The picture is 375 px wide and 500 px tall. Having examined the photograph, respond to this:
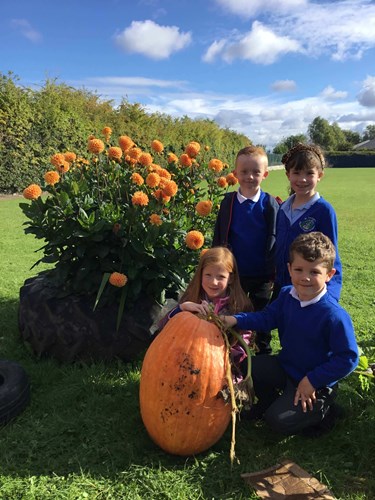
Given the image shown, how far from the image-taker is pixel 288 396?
2549mm

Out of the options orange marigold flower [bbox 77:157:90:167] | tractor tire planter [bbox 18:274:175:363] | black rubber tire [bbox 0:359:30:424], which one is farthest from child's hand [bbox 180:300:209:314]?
orange marigold flower [bbox 77:157:90:167]

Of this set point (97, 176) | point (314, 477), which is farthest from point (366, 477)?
point (97, 176)

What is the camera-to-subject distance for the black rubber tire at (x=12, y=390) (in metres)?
2.67

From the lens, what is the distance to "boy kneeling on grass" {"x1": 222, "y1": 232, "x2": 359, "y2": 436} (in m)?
2.35

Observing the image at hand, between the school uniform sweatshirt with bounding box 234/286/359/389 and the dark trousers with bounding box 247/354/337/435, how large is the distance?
69mm

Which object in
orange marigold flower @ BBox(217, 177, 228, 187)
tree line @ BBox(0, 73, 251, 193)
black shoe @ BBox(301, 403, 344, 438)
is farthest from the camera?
tree line @ BBox(0, 73, 251, 193)

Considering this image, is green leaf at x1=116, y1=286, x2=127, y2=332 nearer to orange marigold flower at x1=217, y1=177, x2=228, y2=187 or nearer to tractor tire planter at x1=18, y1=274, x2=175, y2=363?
tractor tire planter at x1=18, y1=274, x2=175, y2=363

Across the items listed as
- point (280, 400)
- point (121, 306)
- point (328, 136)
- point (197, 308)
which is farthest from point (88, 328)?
point (328, 136)

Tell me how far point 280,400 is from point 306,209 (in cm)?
128

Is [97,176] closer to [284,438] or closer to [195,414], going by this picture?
[195,414]

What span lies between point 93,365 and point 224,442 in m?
1.19

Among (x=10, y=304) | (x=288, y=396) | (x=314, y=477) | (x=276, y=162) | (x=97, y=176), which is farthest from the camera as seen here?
(x=276, y=162)

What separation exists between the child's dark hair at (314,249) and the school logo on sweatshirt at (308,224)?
0.41m

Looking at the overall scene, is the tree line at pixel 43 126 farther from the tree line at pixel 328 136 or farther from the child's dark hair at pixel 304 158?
the tree line at pixel 328 136
